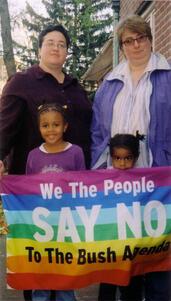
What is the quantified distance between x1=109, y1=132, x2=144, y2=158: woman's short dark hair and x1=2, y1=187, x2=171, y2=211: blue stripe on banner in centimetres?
30

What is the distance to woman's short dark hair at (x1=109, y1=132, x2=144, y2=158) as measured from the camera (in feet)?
11.6

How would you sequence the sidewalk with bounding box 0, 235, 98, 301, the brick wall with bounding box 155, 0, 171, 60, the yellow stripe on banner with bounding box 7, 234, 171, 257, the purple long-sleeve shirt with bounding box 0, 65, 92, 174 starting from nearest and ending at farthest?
the yellow stripe on banner with bounding box 7, 234, 171, 257
the purple long-sleeve shirt with bounding box 0, 65, 92, 174
the sidewalk with bounding box 0, 235, 98, 301
the brick wall with bounding box 155, 0, 171, 60

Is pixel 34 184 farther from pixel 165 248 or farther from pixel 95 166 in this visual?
pixel 165 248

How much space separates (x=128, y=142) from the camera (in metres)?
3.53

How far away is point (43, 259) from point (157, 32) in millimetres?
4055

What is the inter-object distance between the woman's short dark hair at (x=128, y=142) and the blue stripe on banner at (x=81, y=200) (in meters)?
0.30

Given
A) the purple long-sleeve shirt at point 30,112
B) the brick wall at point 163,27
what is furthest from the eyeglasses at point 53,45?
the brick wall at point 163,27

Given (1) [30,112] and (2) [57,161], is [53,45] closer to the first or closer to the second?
(1) [30,112]

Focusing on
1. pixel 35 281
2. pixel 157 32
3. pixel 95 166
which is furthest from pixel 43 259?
pixel 157 32

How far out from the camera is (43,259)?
137 inches

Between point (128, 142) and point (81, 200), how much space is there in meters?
0.48

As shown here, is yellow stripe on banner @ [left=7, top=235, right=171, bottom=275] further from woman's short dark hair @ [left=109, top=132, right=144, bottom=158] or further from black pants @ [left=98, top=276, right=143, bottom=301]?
woman's short dark hair @ [left=109, top=132, right=144, bottom=158]

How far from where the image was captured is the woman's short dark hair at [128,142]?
3.54 m

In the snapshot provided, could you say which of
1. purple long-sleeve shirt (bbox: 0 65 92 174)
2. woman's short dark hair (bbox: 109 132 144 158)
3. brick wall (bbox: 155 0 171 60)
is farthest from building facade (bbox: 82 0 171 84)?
woman's short dark hair (bbox: 109 132 144 158)
